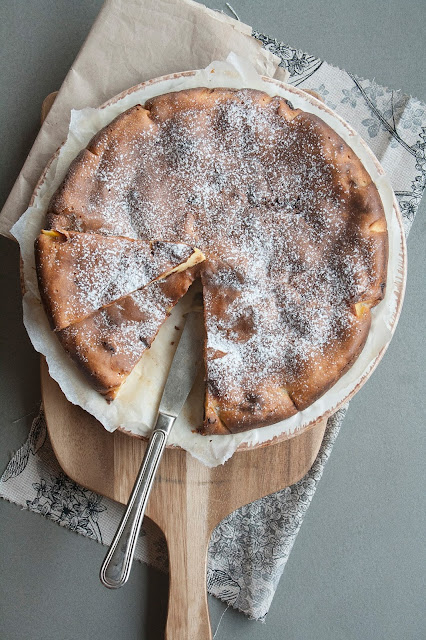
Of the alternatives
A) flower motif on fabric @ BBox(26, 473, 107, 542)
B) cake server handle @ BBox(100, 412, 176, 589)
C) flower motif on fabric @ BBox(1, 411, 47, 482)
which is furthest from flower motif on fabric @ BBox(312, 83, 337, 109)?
flower motif on fabric @ BBox(26, 473, 107, 542)

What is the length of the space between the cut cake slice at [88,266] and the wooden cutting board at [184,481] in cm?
47

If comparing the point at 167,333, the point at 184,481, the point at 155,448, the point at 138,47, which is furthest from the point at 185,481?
the point at 138,47

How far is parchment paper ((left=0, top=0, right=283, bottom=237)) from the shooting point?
6.97 feet

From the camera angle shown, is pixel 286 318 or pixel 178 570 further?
pixel 178 570

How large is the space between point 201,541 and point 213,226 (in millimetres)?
1200

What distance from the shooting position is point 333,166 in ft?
6.29

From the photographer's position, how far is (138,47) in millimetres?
2146

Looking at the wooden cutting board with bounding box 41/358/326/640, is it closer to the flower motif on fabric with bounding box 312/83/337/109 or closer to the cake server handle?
the cake server handle

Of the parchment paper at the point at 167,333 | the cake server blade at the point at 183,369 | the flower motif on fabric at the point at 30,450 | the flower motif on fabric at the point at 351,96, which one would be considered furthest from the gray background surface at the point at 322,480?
the cake server blade at the point at 183,369

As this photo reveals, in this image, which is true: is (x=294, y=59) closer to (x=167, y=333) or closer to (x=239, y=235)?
(x=239, y=235)

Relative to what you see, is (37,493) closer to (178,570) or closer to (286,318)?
(178,570)

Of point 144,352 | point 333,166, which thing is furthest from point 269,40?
point 144,352

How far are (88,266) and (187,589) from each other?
130 cm

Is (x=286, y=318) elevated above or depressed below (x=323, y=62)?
below
